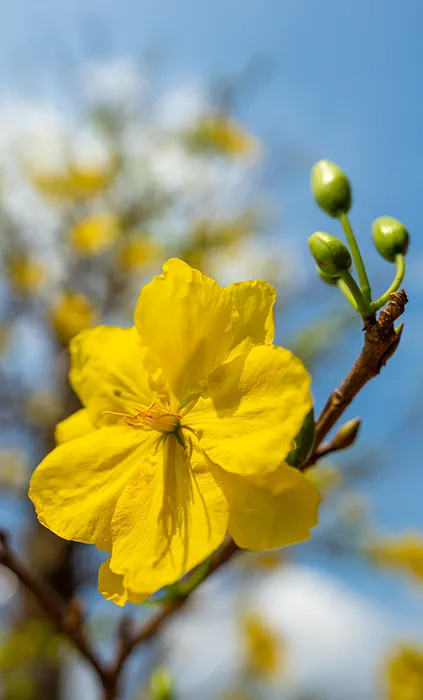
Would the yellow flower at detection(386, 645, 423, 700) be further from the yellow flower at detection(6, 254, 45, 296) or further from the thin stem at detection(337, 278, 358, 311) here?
the yellow flower at detection(6, 254, 45, 296)

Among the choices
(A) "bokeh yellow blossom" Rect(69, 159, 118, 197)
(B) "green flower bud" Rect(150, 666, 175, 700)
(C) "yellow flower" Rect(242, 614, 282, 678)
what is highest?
(A) "bokeh yellow blossom" Rect(69, 159, 118, 197)

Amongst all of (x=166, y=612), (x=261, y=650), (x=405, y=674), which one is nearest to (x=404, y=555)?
(x=405, y=674)

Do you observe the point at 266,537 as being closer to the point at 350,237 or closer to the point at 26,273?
the point at 350,237

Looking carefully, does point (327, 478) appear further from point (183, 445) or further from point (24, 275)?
point (183, 445)

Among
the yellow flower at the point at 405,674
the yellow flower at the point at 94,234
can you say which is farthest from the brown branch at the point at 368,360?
the yellow flower at the point at 94,234

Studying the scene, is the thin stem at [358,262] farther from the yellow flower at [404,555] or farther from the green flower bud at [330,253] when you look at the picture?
the yellow flower at [404,555]

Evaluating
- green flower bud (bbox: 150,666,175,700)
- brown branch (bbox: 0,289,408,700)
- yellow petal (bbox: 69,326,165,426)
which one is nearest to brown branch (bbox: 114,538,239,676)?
brown branch (bbox: 0,289,408,700)
